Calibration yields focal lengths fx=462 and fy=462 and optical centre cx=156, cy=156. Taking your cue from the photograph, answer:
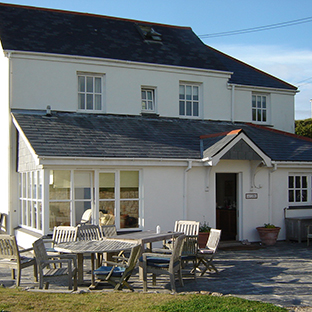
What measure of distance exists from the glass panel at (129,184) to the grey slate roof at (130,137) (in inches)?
28.9

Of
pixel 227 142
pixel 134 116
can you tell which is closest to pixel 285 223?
pixel 227 142

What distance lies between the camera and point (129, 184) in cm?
1484

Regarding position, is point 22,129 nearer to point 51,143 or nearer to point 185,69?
point 51,143

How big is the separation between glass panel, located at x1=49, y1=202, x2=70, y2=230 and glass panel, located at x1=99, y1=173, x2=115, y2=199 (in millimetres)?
1148

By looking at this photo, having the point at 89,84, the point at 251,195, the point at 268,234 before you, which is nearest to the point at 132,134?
the point at 89,84

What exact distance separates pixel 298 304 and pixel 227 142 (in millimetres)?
7353

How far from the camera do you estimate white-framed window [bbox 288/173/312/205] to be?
17281 millimetres

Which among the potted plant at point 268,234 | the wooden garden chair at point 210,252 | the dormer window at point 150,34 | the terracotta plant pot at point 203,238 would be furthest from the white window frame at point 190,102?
the wooden garden chair at point 210,252

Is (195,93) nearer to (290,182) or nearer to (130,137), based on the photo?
(130,137)

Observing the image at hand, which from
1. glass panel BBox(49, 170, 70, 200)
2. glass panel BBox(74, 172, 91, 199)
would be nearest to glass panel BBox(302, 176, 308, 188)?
glass panel BBox(74, 172, 91, 199)

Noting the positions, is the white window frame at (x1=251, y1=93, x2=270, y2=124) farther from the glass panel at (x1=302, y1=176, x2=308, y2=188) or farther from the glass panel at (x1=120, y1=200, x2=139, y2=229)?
the glass panel at (x1=120, y1=200, x2=139, y2=229)

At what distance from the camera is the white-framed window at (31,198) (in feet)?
46.3

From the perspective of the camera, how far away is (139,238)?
35.4ft

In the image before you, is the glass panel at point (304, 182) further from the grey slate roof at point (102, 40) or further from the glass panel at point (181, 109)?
the glass panel at point (181, 109)
